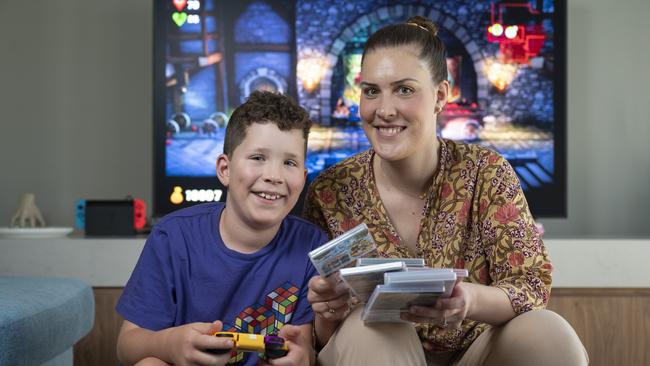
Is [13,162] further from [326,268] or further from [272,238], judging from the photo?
[326,268]

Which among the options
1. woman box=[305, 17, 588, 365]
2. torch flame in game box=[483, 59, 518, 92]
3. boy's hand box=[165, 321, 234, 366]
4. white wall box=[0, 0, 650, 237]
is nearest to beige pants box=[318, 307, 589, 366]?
woman box=[305, 17, 588, 365]

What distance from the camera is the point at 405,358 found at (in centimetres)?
161

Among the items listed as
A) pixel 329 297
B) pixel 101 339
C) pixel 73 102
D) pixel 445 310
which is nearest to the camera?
pixel 445 310

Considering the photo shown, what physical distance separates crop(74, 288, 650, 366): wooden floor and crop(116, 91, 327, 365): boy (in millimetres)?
1770

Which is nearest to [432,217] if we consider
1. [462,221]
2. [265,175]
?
[462,221]

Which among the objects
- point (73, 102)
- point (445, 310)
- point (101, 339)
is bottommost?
point (101, 339)

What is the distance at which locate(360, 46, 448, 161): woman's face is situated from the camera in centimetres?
193

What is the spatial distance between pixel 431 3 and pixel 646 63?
4.05 ft

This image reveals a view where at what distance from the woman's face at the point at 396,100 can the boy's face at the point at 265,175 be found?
19 cm

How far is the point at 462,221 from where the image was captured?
6.47ft

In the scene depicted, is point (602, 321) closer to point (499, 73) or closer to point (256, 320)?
point (499, 73)

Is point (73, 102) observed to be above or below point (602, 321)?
above

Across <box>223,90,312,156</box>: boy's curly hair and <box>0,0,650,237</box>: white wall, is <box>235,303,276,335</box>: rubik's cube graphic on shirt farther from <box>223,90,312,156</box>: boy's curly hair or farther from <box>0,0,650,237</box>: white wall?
<box>0,0,650,237</box>: white wall

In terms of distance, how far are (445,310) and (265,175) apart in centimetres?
52
